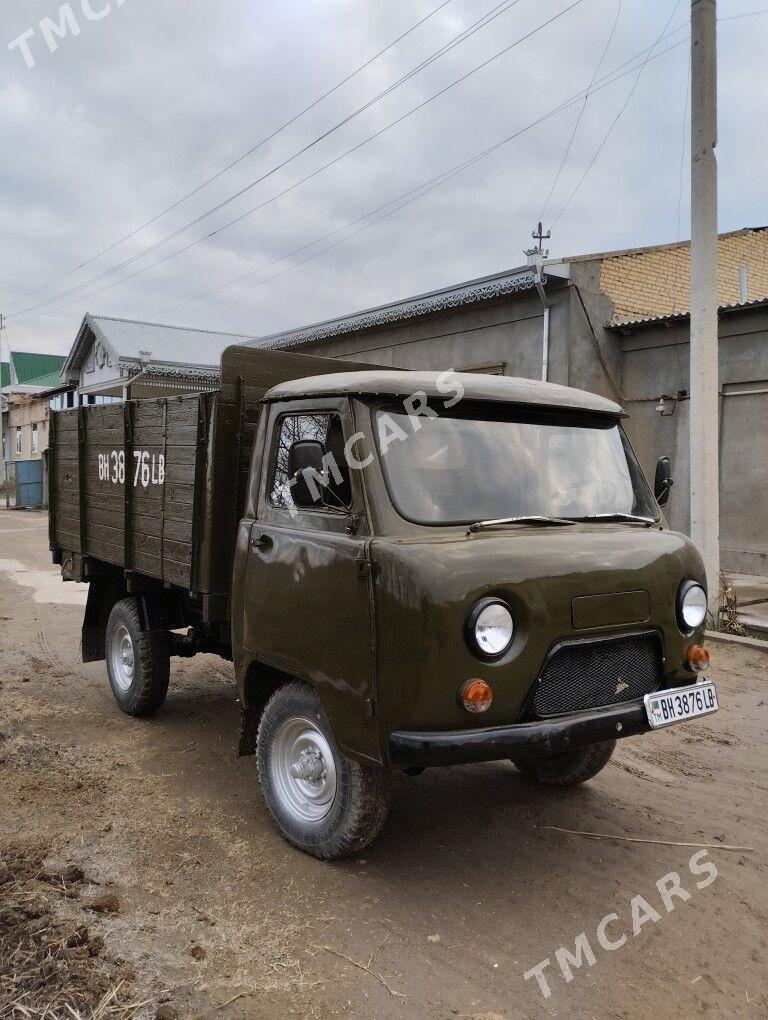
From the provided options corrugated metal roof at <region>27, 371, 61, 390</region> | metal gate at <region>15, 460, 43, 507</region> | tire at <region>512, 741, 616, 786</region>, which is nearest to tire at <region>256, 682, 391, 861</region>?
tire at <region>512, 741, 616, 786</region>

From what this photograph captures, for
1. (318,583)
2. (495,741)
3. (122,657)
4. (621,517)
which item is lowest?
(122,657)

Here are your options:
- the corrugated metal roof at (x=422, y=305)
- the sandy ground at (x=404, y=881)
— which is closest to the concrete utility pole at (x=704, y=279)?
the sandy ground at (x=404, y=881)

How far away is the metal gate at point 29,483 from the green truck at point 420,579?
26438 millimetres

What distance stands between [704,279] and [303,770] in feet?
23.4

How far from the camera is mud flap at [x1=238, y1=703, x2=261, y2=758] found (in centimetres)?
413

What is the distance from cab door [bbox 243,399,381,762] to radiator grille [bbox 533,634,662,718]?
27.8 inches

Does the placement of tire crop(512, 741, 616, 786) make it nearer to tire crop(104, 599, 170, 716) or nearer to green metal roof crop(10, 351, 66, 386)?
tire crop(104, 599, 170, 716)

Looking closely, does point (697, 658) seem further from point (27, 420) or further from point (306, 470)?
point (27, 420)

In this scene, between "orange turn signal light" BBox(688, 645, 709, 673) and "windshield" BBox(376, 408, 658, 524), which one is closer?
"windshield" BBox(376, 408, 658, 524)

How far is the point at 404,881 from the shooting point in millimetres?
3580

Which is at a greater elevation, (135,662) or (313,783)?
(135,662)

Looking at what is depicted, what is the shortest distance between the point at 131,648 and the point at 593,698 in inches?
144

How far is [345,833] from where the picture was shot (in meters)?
3.52

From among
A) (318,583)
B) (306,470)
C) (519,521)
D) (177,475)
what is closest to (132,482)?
(177,475)
